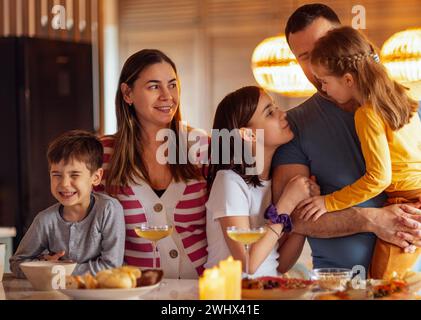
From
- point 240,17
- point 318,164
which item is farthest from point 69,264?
point 240,17

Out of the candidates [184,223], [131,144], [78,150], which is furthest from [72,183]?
[184,223]

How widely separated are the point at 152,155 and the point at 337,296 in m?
1.01

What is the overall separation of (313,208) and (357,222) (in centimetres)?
16

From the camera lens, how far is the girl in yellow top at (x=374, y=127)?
2.56 meters

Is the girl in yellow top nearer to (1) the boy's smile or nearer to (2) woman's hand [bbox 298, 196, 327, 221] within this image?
(2) woman's hand [bbox 298, 196, 327, 221]

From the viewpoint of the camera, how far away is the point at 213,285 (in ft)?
6.14

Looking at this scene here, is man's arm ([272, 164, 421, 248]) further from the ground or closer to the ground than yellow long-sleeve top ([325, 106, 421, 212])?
closer to the ground

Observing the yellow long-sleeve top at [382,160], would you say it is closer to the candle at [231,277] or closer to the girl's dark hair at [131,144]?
Result: the girl's dark hair at [131,144]

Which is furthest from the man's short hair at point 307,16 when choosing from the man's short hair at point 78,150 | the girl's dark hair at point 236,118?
the man's short hair at point 78,150

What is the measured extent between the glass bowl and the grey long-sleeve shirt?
0.68 metres

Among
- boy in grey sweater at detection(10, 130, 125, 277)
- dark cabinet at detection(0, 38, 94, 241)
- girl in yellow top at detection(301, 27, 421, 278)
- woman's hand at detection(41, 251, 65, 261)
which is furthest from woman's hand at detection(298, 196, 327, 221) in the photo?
dark cabinet at detection(0, 38, 94, 241)

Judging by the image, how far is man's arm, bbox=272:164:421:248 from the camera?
8.59 feet

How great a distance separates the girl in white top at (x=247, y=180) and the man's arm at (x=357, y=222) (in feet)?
0.22

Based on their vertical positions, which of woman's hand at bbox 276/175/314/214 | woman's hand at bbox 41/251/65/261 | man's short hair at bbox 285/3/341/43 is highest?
man's short hair at bbox 285/3/341/43
